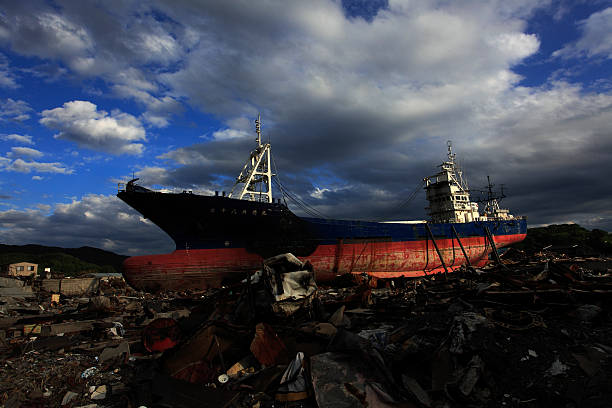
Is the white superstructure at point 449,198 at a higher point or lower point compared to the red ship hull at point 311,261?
higher

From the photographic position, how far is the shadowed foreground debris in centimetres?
362

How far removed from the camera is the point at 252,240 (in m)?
17.1

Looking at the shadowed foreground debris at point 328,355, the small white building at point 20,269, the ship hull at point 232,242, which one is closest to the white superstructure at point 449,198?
the ship hull at point 232,242

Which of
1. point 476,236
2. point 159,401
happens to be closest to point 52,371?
point 159,401

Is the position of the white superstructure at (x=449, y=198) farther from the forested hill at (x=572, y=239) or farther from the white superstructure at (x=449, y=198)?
the forested hill at (x=572, y=239)

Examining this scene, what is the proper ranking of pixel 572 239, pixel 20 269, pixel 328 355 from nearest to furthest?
pixel 328 355 → pixel 20 269 → pixel 572 239

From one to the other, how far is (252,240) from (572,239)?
59.3 meters

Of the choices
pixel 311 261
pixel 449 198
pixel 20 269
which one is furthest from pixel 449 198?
pixel 20 269

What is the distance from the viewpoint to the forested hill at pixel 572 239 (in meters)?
43.2

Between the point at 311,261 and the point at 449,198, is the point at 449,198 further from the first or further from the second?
the point at 311,261

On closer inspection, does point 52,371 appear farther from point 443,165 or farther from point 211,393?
point 443,165

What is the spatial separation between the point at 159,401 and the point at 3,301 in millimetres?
14023

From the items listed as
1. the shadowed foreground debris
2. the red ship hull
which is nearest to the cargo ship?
the red ship hull

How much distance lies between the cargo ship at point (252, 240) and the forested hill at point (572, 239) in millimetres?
31700
